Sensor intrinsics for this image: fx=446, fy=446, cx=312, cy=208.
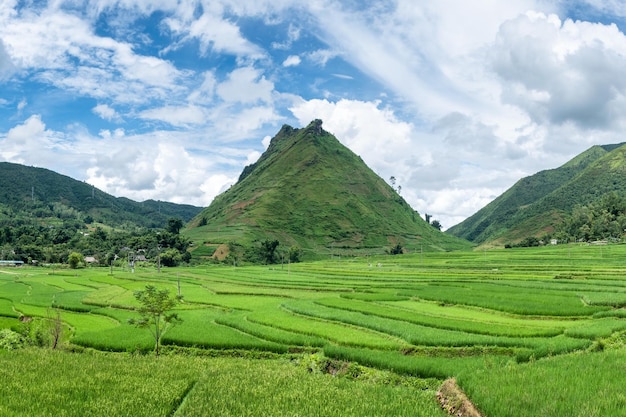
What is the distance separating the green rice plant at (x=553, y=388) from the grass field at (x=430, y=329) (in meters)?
0.04

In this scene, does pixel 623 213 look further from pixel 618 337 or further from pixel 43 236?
pixel 43 236

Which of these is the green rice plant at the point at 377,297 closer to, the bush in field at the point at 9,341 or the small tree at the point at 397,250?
the bush in field at the point at 9,341

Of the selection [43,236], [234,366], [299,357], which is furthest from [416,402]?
[43,236]

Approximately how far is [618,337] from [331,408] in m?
17.4

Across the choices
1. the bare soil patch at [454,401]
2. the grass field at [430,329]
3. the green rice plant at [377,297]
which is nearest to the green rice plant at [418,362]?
the grass field at [430,329]

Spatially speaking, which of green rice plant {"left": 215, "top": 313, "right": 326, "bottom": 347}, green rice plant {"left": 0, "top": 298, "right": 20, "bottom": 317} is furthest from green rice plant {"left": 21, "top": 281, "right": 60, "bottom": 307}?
green rice plant {"left": 215, "top": 313, "right": 326, "bottom": 347}

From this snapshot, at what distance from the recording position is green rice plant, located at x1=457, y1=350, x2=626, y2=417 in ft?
35.3

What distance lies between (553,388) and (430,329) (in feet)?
43.4

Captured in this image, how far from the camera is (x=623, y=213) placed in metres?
126

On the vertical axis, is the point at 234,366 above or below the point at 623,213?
below

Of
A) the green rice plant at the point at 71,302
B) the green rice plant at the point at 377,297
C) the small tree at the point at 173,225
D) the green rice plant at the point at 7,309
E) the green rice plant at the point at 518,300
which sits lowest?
the green rice plant at the point at 7,309

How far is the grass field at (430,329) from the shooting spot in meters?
13.4

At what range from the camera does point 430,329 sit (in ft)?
83.4

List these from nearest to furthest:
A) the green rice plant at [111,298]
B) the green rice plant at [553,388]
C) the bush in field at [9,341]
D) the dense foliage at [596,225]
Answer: the green rice plant at [553,388] < the bush in field at [9,341] < the green rice plant at [111,298] < the dense foliage at [596,225]
